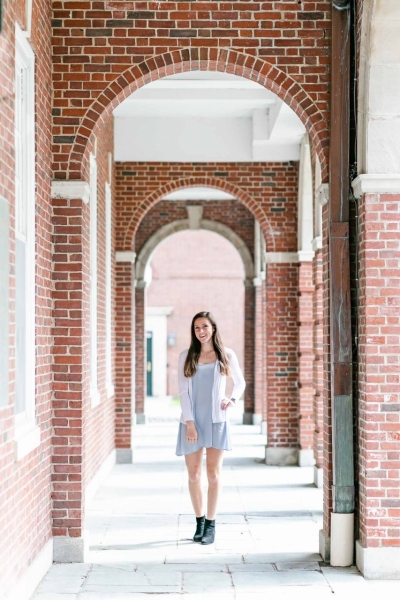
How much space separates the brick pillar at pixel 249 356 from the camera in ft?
62.7

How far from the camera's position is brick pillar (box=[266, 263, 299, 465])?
1257cm

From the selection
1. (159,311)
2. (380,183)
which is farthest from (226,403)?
(159,311)

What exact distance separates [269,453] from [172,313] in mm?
18976

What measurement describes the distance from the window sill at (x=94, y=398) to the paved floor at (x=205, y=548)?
1051 millimetres

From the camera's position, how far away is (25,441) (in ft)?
17.8

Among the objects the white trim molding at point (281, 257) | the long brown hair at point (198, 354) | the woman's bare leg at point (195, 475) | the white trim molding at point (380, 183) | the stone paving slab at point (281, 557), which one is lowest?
the stone paving slab at point (281, 557)

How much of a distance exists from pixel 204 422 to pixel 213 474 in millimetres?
444

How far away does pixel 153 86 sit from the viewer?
10.4 meters

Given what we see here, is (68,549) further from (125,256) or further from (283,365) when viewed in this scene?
(125,256)

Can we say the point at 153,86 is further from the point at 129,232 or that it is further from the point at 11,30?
the point at 11,30

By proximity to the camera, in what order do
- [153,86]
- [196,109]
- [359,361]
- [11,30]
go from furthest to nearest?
[196,109], [153,86], [359,361], [11,30]

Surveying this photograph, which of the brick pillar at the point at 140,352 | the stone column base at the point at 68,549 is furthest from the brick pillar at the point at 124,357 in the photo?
the brick pillar at the point at 140,352

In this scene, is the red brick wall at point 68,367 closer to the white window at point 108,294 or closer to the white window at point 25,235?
the white window at point 25,235

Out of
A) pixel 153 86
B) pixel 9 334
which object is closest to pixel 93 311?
pixel 153 86
